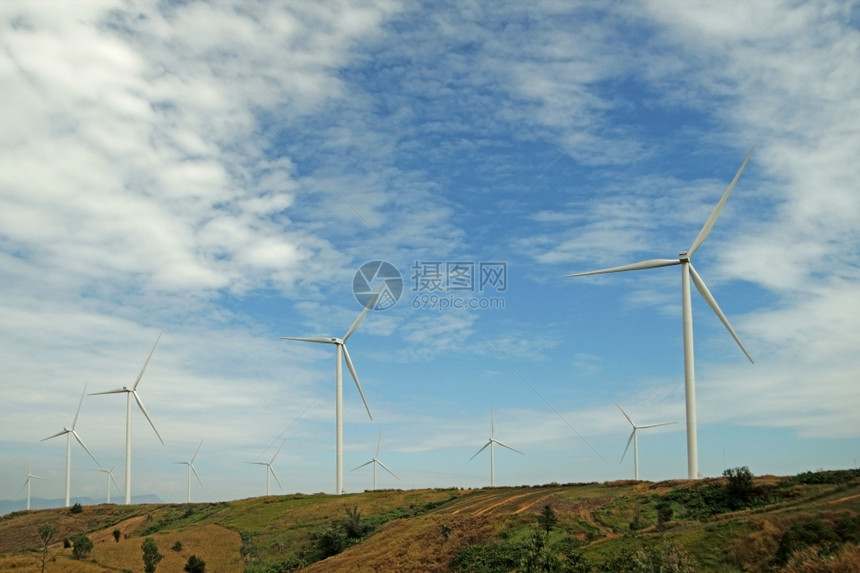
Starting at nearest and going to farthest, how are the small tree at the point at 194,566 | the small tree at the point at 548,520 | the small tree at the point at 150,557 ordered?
1. the small tree at the point at 548,520
2. the small tree at the point at 150,557
3. the small tree at the point at 194,566

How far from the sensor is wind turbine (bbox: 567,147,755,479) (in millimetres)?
69812

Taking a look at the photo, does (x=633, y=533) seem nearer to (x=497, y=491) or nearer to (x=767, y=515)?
(x=767, y=515)

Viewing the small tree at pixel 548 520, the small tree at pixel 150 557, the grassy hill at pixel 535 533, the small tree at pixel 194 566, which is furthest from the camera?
the small tree at pixel 194 566

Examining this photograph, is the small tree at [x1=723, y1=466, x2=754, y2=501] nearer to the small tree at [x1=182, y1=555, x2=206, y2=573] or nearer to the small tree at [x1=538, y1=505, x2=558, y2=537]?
the small tree at [x1=538, y1=505, x2=558, y2=537]

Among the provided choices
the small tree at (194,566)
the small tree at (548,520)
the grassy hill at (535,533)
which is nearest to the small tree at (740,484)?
the grassy hill at (535,533)

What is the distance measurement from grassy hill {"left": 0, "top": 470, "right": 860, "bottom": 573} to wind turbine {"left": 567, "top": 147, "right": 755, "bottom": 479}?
441cm

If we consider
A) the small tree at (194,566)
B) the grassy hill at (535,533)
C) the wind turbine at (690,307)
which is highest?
the wind turbine at (690,307)

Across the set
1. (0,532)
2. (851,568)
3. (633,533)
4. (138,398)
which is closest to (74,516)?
(0,532)

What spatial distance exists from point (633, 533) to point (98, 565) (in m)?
53.5

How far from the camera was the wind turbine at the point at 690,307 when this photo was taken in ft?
229

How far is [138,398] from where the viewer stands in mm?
136125

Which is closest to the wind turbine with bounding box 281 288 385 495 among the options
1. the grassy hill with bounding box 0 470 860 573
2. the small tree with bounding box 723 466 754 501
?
the grassy hill with bounding box 0 470 860 573

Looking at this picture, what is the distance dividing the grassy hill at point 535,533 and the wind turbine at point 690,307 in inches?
173

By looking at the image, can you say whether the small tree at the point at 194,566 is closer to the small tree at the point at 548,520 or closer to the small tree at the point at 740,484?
the small tree at the point at 548,520
